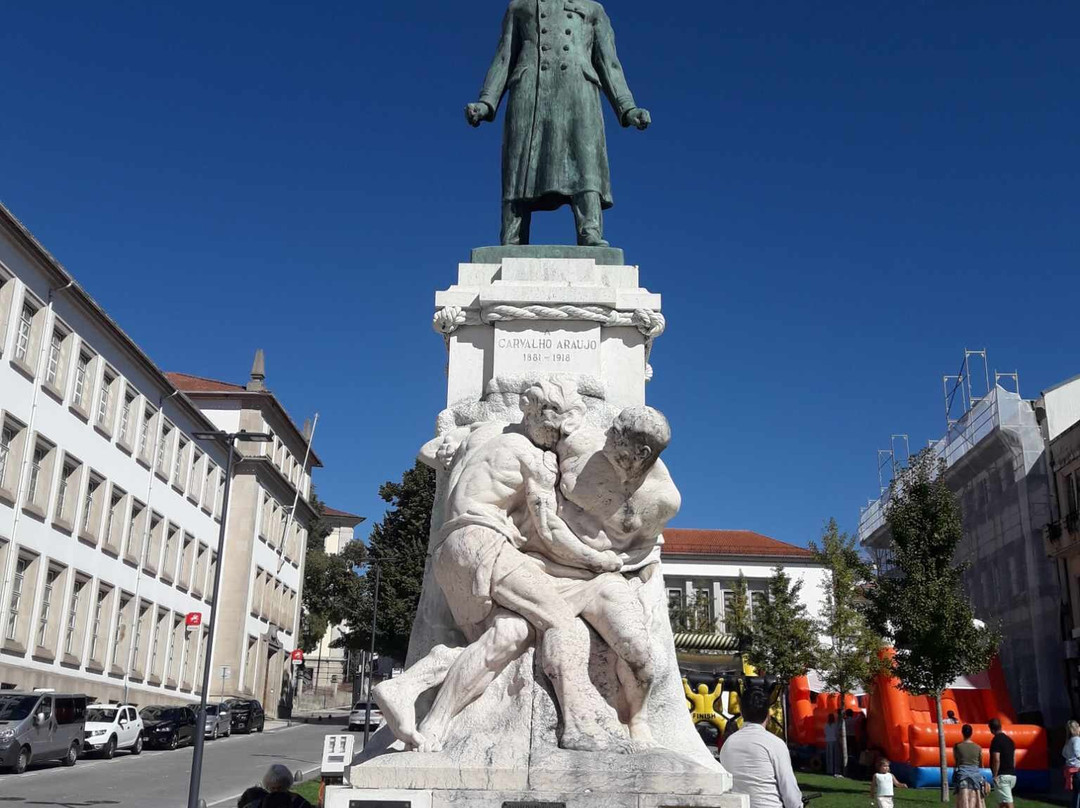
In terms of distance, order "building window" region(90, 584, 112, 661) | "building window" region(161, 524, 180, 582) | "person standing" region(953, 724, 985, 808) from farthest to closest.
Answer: "building window" region(161, 524, 180, 582)
"building window" region(90, 584, 112, 661)
"person standing" region(953, 724, 985, 808)

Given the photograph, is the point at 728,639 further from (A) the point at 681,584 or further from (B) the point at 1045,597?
(A) the point at 681,584

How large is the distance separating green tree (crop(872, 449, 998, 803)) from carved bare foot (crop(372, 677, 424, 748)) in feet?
51.8

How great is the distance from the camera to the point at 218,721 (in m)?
32.1

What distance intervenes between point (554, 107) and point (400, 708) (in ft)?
17.3

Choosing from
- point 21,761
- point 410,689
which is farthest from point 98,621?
point 410,689

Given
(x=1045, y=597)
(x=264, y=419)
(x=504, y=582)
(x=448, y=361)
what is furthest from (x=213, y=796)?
(x=264, y=419)

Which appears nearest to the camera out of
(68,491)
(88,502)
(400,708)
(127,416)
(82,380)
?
(400,708)

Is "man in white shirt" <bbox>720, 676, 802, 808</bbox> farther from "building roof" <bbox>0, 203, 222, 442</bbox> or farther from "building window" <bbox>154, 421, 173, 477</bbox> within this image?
"building window" <bbox>154, 421, 173, 477</bbox>

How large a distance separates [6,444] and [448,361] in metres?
24.4

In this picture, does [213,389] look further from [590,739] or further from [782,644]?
[590,739]

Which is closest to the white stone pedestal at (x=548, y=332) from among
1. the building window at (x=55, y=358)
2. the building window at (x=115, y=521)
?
the building window at (x=55, y=358)

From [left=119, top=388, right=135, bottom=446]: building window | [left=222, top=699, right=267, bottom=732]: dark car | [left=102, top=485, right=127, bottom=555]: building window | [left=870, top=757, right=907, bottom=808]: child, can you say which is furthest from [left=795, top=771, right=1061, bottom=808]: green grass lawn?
[left=119, top=388, right=135, bottom=446]: building window

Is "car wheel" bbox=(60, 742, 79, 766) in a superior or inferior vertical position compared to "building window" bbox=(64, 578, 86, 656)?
inferior

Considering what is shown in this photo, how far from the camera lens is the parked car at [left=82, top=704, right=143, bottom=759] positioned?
25078 millimetres
